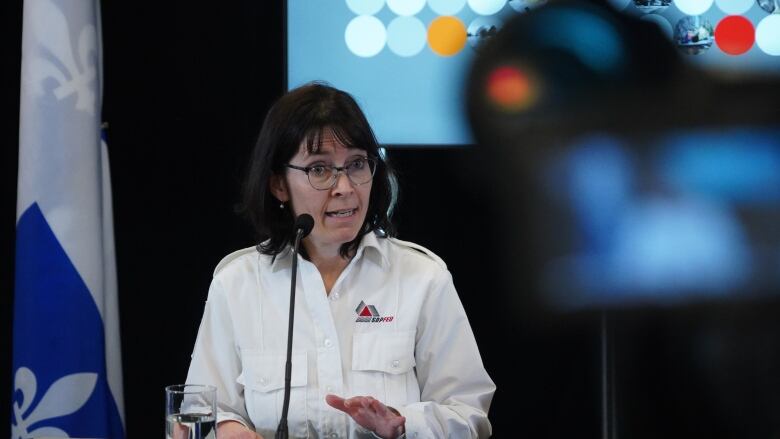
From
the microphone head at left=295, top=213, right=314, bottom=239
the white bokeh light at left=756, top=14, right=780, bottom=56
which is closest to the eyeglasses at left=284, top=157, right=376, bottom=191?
the microphone head at left=295, top=213, right=314, bottom=239

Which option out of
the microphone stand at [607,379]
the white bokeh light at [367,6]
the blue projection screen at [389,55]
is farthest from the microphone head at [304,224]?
the microphone stand at [607,379]

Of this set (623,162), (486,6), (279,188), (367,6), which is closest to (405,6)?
(367,6)

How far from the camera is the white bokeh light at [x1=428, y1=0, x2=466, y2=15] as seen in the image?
124 inches

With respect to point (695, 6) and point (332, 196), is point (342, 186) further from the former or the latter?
point (695, 6)

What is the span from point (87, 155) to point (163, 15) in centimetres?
72

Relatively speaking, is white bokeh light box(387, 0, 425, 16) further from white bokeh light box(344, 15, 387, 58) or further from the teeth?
the teeth

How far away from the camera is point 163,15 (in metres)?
3.27

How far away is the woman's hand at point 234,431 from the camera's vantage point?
178 cm

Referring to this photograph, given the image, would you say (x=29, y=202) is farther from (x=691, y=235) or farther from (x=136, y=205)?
(x=691, y=235)

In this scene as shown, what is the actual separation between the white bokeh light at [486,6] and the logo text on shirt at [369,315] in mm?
1446

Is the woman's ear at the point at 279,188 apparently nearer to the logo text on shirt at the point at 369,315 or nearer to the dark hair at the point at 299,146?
the dark hair at the point at 299,146

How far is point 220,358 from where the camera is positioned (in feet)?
6.75

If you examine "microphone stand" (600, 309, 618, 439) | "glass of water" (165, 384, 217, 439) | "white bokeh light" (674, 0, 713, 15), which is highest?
"white bokeh light" (674, 0, 713, 15)

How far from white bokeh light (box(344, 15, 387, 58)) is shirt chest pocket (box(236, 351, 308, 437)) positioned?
1423mm
